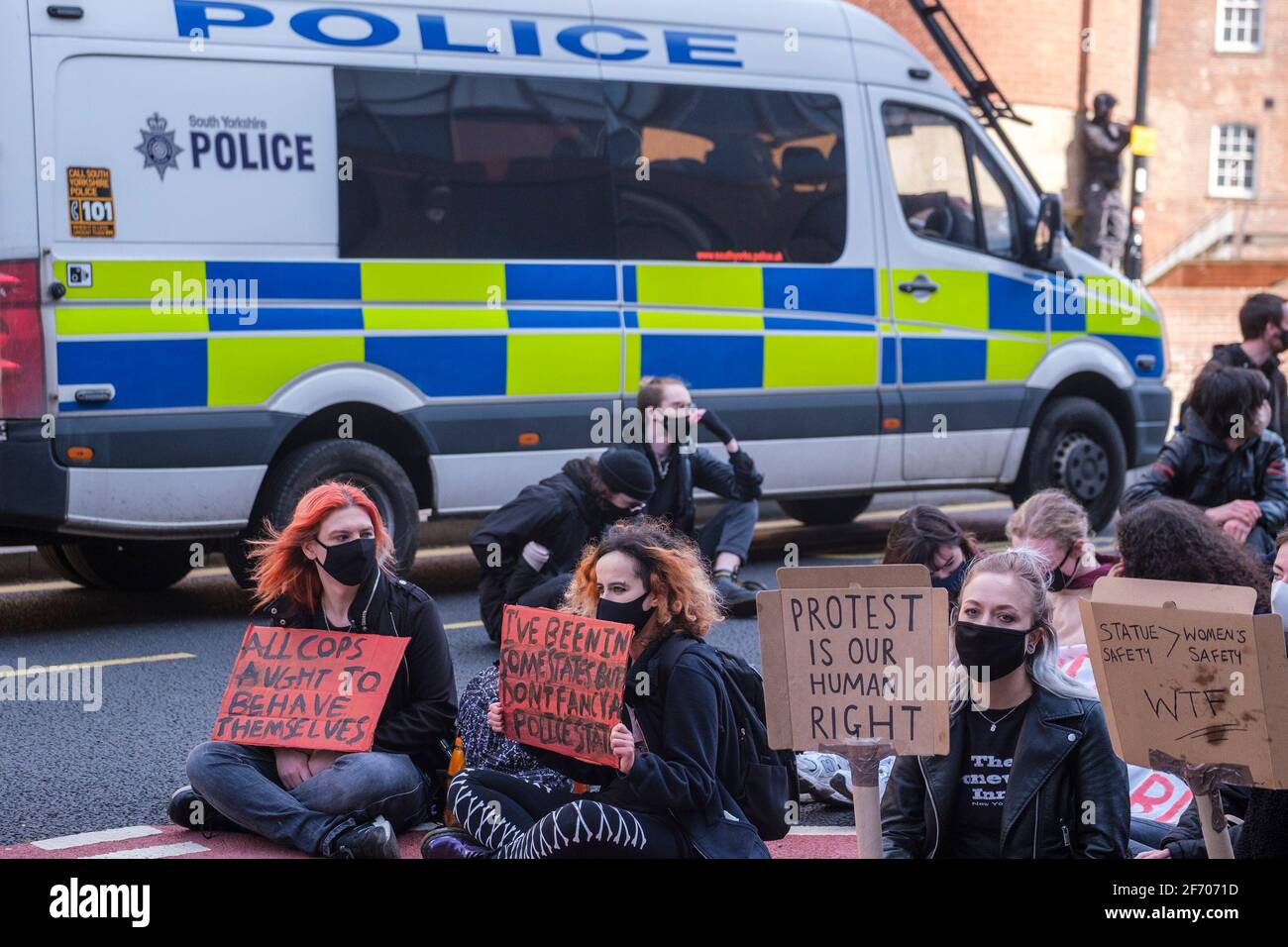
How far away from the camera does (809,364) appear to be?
9766mm

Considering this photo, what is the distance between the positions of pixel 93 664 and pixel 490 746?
124 inches

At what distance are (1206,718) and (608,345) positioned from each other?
595 centimetres

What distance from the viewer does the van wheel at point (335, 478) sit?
8336 mm

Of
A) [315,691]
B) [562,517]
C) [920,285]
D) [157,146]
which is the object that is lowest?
[315,691]

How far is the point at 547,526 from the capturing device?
7250 millimetres

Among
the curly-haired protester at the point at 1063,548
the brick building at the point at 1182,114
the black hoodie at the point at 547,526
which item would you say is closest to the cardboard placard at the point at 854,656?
the curly-haired protester at the point at 1063,548

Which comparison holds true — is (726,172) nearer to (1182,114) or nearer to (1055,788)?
(1055,788)

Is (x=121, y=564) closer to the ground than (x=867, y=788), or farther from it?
closer to the ground

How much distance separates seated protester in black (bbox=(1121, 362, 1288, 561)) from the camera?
23.2ft

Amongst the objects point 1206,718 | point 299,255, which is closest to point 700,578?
point 1206,718

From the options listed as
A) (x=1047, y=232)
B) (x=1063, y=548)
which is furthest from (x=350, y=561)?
(x=1047, y=232)

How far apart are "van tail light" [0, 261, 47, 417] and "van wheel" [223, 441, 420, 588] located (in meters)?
1.15

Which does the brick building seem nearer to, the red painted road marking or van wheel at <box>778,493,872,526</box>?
van wheel at <box>778,493,872,526</box>

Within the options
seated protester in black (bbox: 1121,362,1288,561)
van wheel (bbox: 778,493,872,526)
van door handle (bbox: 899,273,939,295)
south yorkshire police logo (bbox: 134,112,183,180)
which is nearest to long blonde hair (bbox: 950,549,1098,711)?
seated protester in black (bbox: 1121,362,1288,561)
